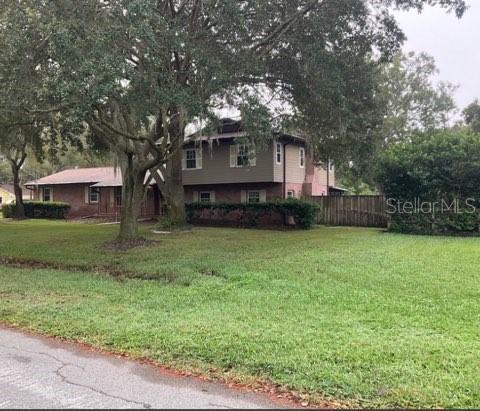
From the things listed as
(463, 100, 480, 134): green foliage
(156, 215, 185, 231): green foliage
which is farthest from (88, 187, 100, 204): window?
(463, 100, 480, 134): green foliage

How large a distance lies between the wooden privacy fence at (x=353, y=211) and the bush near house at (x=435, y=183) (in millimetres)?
2243

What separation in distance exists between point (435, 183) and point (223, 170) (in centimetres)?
1128

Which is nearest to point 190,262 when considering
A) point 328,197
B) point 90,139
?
point 90,139

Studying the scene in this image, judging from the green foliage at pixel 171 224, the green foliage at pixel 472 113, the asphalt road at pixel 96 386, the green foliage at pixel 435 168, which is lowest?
the asphalt road at pixel 96 386

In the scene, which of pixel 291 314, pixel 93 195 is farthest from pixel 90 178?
pixel 291 314

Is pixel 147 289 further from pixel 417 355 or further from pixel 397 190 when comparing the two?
pixel 397 190

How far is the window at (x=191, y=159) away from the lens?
91.0ft

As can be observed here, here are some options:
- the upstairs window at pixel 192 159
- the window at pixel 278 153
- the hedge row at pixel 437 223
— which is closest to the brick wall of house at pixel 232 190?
the upstairs window at pixel 192 159

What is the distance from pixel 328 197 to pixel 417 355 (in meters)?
21.0

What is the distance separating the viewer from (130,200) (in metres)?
16.1

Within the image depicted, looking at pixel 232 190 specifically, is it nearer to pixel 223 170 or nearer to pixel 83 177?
pixel 223 170

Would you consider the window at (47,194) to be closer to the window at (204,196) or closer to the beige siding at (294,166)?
the window at (204,196)

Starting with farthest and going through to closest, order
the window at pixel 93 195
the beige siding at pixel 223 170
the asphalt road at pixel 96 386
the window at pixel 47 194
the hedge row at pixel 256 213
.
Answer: the window at pixel 47 194 → the window at pixel 93 195 → the beige siding at pixel 223 170 → the hedge row at pixel 256 213 → the asphalt road at pixel 96 386

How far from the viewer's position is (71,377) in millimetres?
4531
